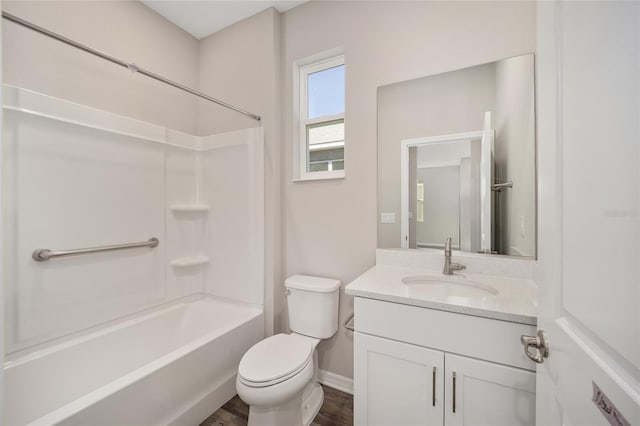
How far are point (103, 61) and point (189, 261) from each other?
1.51 meters

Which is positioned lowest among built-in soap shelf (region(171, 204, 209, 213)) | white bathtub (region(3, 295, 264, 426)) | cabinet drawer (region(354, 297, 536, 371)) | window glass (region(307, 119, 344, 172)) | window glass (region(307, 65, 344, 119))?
white bathtub (region(3, 295, 264, 426))

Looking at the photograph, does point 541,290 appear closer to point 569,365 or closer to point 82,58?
point 569,365

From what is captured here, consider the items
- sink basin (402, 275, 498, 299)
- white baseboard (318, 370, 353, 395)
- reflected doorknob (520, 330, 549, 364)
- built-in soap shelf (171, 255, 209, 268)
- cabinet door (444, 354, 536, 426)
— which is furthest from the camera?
built-in soap shelf (171, 255, 209, 268)

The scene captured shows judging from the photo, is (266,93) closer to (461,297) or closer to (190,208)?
(190,208)

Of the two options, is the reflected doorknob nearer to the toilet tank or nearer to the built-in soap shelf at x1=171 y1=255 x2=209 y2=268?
the toilet tank

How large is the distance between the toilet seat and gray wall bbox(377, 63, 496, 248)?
784 millimetres

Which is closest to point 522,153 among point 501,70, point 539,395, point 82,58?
point 501,70

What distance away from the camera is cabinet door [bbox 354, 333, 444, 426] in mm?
1085

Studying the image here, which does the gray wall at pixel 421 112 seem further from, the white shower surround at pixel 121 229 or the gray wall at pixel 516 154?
the white shower surround at pixel 121 229

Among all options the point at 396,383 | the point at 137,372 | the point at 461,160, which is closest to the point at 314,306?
the point at 396,383

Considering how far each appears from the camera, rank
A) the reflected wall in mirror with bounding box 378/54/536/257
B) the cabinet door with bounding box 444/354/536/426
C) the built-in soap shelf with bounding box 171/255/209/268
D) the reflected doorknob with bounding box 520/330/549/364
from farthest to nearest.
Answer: the built-in soap shelf with bounding box 171/255/209/268 → the reflected wall in mirror with bounding box 378/54/536/257 → the cabinet door with bounding box 444/354/536/426 → the reflected doorknob with bounding box 520/330/549/364

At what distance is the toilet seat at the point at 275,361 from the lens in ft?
4.18

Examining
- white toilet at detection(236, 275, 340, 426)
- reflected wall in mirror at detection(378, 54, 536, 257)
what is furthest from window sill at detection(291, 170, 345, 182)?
white toilet at detection(236, 275, 340, 426)

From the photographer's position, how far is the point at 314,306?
1730 mm
